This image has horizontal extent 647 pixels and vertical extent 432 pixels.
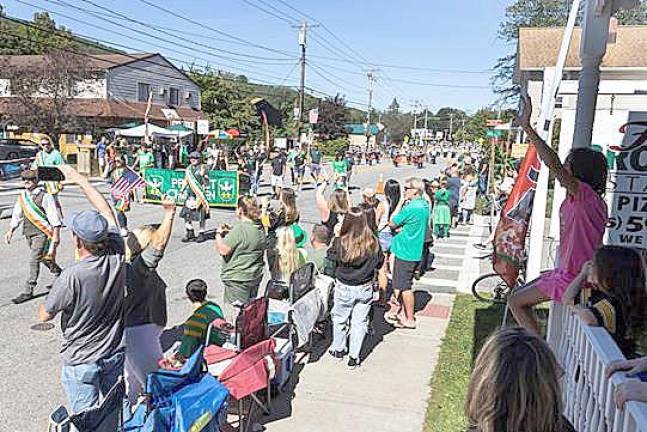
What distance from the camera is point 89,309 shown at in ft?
12.6

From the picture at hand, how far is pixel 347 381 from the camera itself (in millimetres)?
5871

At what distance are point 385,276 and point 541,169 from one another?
9.26 feet

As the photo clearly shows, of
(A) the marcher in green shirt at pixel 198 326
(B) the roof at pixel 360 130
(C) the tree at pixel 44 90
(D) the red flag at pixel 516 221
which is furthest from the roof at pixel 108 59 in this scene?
(A) the marcher in green shirt at pixel 198 326

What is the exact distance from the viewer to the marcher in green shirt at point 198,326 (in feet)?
16.1

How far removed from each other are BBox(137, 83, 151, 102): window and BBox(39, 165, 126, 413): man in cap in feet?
152

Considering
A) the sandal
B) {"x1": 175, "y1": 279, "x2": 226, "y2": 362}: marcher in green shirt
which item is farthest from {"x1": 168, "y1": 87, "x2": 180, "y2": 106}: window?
{"x1": 175, "y1": 279, "x2": 226, "y2": 362}: marcher in green shirt

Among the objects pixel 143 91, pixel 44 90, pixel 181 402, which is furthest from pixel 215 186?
pixel 143 91

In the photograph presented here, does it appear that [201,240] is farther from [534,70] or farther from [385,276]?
[534,70]

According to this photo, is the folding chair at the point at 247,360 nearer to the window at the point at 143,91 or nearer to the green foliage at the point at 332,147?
the window at the point at 143,91

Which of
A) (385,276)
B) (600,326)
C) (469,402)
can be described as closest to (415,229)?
(385,276)

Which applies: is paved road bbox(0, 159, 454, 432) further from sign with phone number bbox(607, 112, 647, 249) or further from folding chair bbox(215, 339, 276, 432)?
sign with phone number bbox(607, 112, 647, 249)

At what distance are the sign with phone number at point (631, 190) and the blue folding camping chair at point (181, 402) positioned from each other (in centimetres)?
363

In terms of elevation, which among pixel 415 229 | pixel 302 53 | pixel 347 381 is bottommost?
pixel 347 381

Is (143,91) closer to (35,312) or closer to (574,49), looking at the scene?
(574,49)
